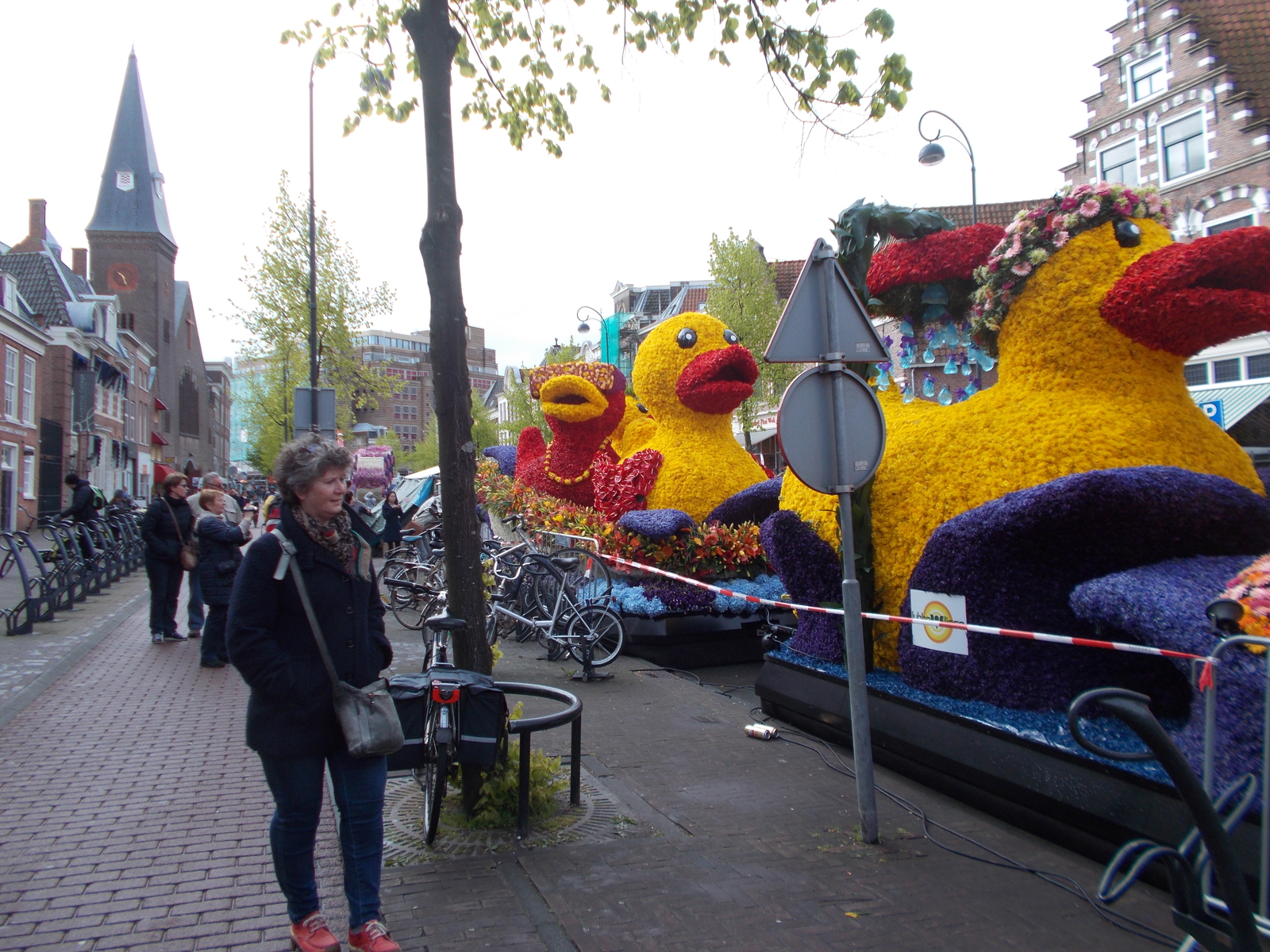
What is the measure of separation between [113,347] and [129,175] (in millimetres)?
16940

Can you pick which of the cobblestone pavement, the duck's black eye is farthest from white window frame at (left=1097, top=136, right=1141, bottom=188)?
the cobblestone pavement

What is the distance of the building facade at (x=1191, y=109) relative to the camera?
1806 cm

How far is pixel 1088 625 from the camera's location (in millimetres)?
4625

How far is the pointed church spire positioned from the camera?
172 feet

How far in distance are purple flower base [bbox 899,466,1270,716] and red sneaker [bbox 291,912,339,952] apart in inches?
137

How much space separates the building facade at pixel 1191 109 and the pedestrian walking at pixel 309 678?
18.9 meters

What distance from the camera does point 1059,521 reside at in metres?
4.30

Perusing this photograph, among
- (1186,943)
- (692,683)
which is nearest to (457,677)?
(1186,943)

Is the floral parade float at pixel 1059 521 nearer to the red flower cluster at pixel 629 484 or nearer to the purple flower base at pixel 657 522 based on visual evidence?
the purple flower base at pixel 657 522

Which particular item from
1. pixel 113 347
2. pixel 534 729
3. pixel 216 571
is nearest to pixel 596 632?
pixel 216 571

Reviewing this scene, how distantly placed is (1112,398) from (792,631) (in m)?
2.99

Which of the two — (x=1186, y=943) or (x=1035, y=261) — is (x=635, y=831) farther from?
(x=1035, y=261)

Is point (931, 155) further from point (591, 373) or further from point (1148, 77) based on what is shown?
point (1148, 77)

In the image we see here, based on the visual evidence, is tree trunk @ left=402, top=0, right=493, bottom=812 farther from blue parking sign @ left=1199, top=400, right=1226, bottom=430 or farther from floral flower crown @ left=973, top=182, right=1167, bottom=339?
blue parking sign @ left=1199, top=400, right=1226, bottom=430
